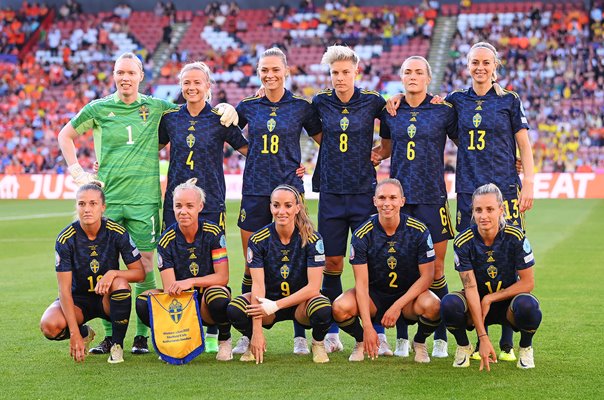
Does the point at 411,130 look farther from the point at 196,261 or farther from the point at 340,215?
the point at 196,261

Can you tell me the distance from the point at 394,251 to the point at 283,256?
0.76 metres

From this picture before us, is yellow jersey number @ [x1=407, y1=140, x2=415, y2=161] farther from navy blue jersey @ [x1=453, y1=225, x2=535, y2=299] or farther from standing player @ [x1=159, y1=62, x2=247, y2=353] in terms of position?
standing player @ [x1=159, y1=62, x2=247, y2=353]

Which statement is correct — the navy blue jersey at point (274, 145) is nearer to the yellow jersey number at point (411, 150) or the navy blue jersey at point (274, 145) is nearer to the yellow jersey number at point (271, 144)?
the yellow jersey number at point (271, 144)

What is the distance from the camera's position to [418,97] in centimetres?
704

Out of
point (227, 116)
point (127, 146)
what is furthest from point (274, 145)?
point (127, 146)

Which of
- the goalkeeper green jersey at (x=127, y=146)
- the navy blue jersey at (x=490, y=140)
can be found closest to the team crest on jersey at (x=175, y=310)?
the goalkeeper green jersey at (x=127, y=146)

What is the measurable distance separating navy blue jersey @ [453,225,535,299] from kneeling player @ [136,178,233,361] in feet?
5.34

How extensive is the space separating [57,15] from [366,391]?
33978 millimetres

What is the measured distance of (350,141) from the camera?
7.15 metres

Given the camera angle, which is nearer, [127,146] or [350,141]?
[350,141]

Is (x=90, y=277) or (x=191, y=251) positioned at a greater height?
(x=191, y=251)

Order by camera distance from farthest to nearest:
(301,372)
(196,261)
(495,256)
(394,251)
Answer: (196,261) < (394,251) < (495,256) < (301,372)

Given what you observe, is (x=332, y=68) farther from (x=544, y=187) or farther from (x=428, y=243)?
(x=544, y=187)

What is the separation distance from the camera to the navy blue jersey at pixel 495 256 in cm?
640
